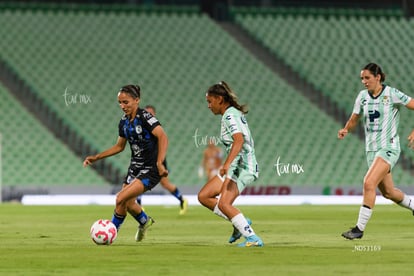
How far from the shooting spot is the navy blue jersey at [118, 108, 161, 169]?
14.3m

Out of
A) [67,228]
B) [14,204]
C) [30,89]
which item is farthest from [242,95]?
[67,228]

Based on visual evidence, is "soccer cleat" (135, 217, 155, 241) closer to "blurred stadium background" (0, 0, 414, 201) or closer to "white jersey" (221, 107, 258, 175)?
"white jersey" (221, 107, 258, 175)

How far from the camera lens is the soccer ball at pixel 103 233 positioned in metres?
13.7

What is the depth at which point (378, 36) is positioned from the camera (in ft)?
127

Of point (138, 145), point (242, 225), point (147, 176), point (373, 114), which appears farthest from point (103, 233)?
point (373, 114)

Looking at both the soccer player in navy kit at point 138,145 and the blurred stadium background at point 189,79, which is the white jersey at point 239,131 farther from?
the blurred stadium background at point 189,79

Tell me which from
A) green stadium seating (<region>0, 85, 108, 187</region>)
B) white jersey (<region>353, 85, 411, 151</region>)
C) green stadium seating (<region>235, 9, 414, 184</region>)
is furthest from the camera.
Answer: green stadium seating (<region>235, 9, 414, 184</region>)

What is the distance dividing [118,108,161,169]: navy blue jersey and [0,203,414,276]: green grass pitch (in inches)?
43.7

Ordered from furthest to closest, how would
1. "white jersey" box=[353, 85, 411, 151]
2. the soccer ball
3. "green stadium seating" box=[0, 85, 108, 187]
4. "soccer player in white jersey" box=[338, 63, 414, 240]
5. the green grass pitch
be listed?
"green stadium seating" box=[0, 85, 108, 187], "white jersey" box=[353, 85, 411, 151], "soccer player in white jersey" box=[338, 63, 414, 240], the soccer ball, the green grass pitch

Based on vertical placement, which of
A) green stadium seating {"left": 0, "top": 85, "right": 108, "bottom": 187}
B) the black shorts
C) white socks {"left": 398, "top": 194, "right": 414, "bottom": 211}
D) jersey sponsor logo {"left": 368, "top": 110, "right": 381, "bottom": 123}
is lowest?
green stadium seating {"left": 0, "top": 85, "right": 108, "bottom": 187}

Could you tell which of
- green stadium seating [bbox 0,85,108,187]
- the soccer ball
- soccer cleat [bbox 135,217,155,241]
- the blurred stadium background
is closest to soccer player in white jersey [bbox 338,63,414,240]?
soccer cleat [bbox 135,217,155,241]

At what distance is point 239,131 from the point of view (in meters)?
13.1

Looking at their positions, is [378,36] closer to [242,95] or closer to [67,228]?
[242,95]

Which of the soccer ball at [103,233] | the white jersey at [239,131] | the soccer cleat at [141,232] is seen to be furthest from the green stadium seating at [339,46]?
the soccer ball at [103,233]
